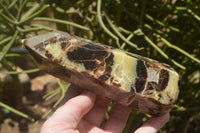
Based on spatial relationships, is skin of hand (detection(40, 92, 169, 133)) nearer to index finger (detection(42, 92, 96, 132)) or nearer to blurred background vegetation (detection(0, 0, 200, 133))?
index finger (detection(42, 92, 96, 132))

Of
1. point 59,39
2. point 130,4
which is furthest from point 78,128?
point 130,4

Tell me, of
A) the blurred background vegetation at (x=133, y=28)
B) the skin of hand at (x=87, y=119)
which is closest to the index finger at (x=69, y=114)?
the skin of hand at (x=87, y=119)

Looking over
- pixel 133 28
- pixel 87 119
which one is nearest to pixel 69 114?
pixel 87 119

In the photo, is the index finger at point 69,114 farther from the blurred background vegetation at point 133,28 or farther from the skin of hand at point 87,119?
the blurred background vegetation at point 133,28

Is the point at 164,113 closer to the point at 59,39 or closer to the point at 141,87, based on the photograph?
the point at 141,87

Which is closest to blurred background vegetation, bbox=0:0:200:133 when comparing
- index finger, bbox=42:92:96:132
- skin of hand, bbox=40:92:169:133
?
skin of hand, bbox=40:92:169:133

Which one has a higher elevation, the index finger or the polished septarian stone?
the polished septarian stone
